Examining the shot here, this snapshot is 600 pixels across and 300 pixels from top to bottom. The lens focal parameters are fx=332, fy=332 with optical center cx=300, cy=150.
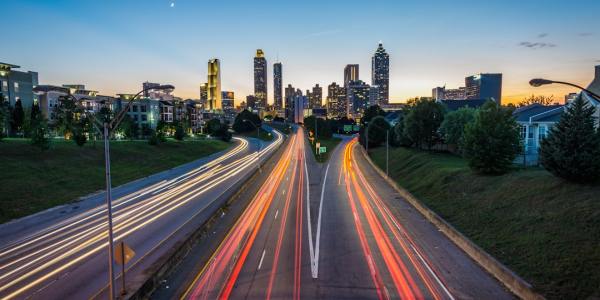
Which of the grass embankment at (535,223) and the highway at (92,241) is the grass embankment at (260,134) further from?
the grass embankment at (535,223)

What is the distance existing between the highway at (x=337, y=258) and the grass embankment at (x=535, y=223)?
1909mm

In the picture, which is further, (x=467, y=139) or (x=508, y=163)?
(x=467, y=139)

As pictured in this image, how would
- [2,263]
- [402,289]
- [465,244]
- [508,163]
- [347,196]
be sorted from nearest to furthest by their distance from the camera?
[402,289]
[2,263]
[465,244]
[508,163]
[347,196]

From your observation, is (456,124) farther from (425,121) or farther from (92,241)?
(92,241)

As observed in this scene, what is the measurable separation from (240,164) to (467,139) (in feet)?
142

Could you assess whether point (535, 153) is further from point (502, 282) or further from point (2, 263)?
point (2, 263)

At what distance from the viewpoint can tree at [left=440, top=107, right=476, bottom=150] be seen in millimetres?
49684

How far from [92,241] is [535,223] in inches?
1096

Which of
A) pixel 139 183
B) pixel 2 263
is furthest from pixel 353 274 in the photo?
pixel 139 183

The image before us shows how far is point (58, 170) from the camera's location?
4178 centimetres

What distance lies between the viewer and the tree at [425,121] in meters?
58.6

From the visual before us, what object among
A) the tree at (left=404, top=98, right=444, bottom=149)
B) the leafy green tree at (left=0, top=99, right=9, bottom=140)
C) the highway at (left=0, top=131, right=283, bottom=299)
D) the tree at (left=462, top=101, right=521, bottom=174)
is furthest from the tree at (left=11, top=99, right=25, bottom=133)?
the tree at (left=462, top=101, right=521, bottom=174)

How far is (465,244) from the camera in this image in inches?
784

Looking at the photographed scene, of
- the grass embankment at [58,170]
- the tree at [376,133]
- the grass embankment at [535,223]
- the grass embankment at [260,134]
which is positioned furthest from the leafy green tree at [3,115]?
the grass embankment at [260,134]
